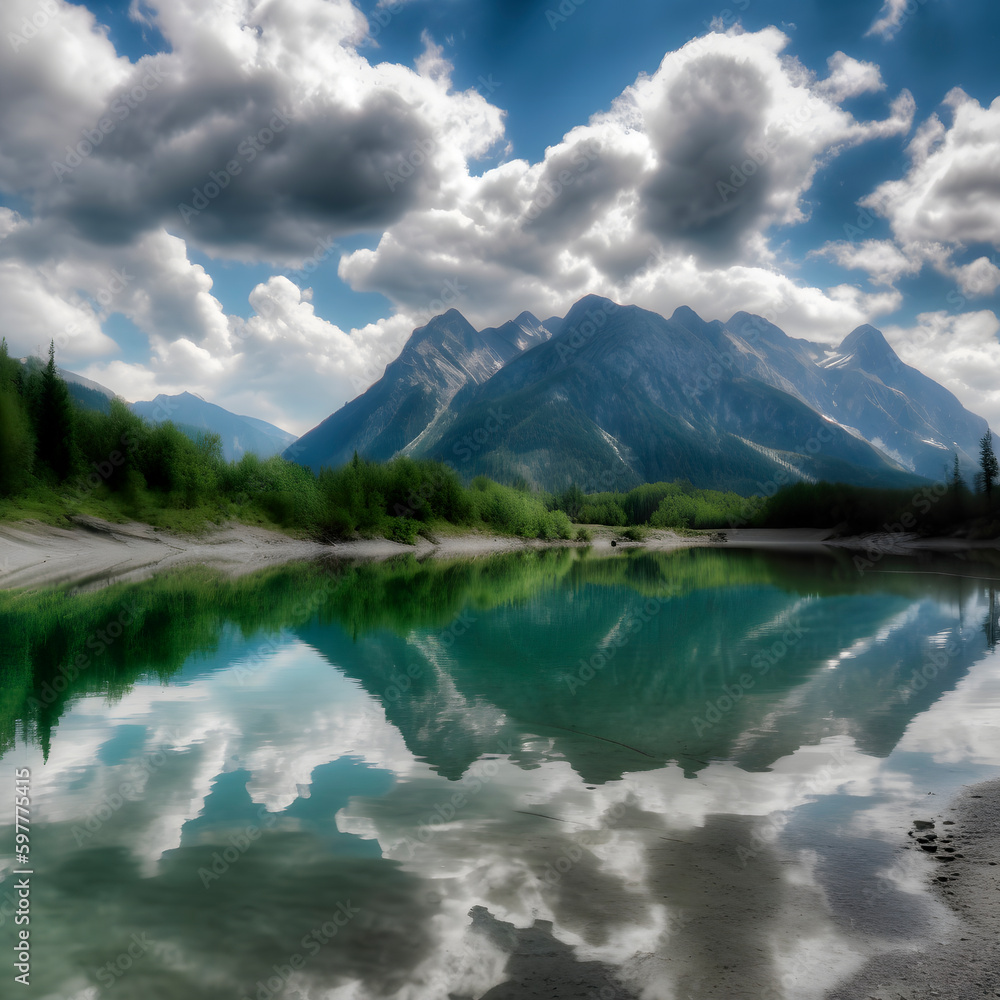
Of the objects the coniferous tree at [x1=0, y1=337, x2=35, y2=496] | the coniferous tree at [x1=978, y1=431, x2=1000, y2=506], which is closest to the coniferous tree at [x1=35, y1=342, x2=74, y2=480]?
the coniferous tree at [x1=0, y1=337, x2=35, y2=496]

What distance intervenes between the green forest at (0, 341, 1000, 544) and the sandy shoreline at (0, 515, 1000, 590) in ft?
6.80

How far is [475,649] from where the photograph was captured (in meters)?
21.4

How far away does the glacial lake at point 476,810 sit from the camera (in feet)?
17.4

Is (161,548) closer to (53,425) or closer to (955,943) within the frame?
(53,425)

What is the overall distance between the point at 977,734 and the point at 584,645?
12.2 meters

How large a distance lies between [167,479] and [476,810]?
8379 cm

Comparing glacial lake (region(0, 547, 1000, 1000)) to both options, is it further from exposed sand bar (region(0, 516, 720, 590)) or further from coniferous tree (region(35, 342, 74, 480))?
coniferous tree (region(35, 342, 74, 480))

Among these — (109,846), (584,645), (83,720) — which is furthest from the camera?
(584,645)

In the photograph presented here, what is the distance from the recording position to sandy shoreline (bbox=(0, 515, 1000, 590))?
150 feet

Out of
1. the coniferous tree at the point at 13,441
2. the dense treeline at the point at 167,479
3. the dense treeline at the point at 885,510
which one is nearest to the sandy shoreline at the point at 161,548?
Answer: the dense treeline at the point at 167,479

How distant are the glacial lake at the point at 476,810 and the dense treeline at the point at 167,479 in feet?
182

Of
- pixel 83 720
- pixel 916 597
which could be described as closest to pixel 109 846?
pixel 83 720

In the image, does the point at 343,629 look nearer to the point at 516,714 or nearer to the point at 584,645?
the point at 584,645

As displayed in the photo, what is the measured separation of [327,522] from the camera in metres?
94.4
